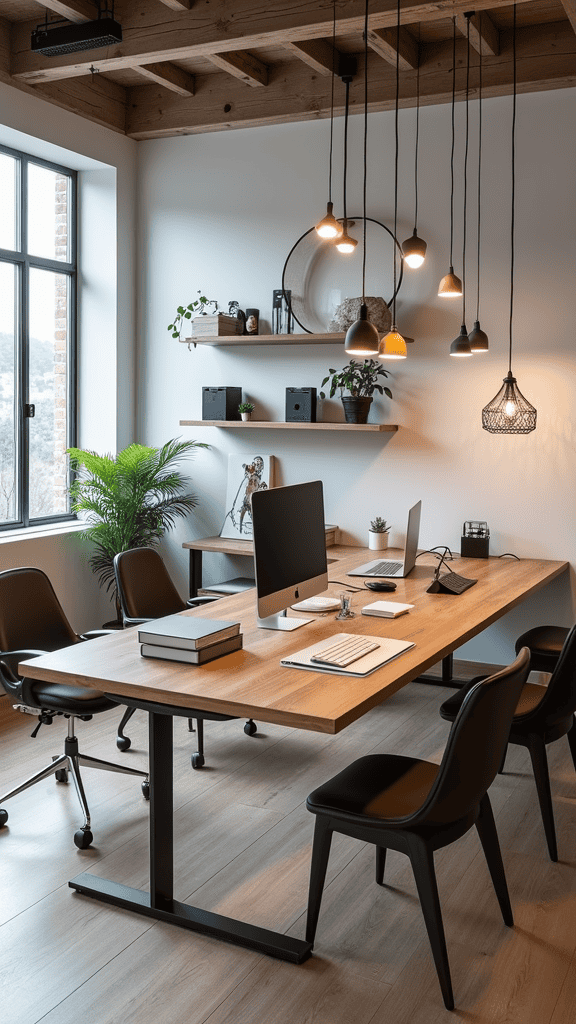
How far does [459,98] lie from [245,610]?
3.18 m

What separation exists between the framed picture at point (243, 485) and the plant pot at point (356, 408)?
692 mm

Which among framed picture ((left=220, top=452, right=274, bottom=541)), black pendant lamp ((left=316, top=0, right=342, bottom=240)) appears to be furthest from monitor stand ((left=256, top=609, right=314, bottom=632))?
framed picture ((left=220, top=452, right=274, bottom=541))

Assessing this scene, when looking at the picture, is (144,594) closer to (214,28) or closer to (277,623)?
(277,623)

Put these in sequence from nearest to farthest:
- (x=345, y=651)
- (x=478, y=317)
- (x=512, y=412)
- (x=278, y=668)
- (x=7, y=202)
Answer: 1. (x=278, y=668)
2. (x=345, y=651)
3. (x=512, y=412)
4. (x=478, y=317)
5. (x=7, y=202)

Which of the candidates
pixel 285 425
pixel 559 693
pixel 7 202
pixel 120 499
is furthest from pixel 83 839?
pixel 7 202

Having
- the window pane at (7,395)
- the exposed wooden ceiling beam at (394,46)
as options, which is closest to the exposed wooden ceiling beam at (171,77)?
the exposed wooden ceiling beam at (394,46)

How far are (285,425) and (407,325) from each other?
896 mm

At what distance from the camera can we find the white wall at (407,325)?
4.90 meters

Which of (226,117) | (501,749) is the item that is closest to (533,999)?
(501,749)

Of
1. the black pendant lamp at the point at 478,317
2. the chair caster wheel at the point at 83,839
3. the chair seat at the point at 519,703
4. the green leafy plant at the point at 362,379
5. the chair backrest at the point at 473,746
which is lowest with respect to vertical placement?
the chair caster wheel at the point at 83,839

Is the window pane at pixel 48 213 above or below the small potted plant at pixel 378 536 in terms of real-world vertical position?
above

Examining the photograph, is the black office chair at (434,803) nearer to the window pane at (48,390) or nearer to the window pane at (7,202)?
the window pane at (48,390)

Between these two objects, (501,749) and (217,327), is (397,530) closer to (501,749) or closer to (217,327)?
(217,327)

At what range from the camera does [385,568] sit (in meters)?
4.44
